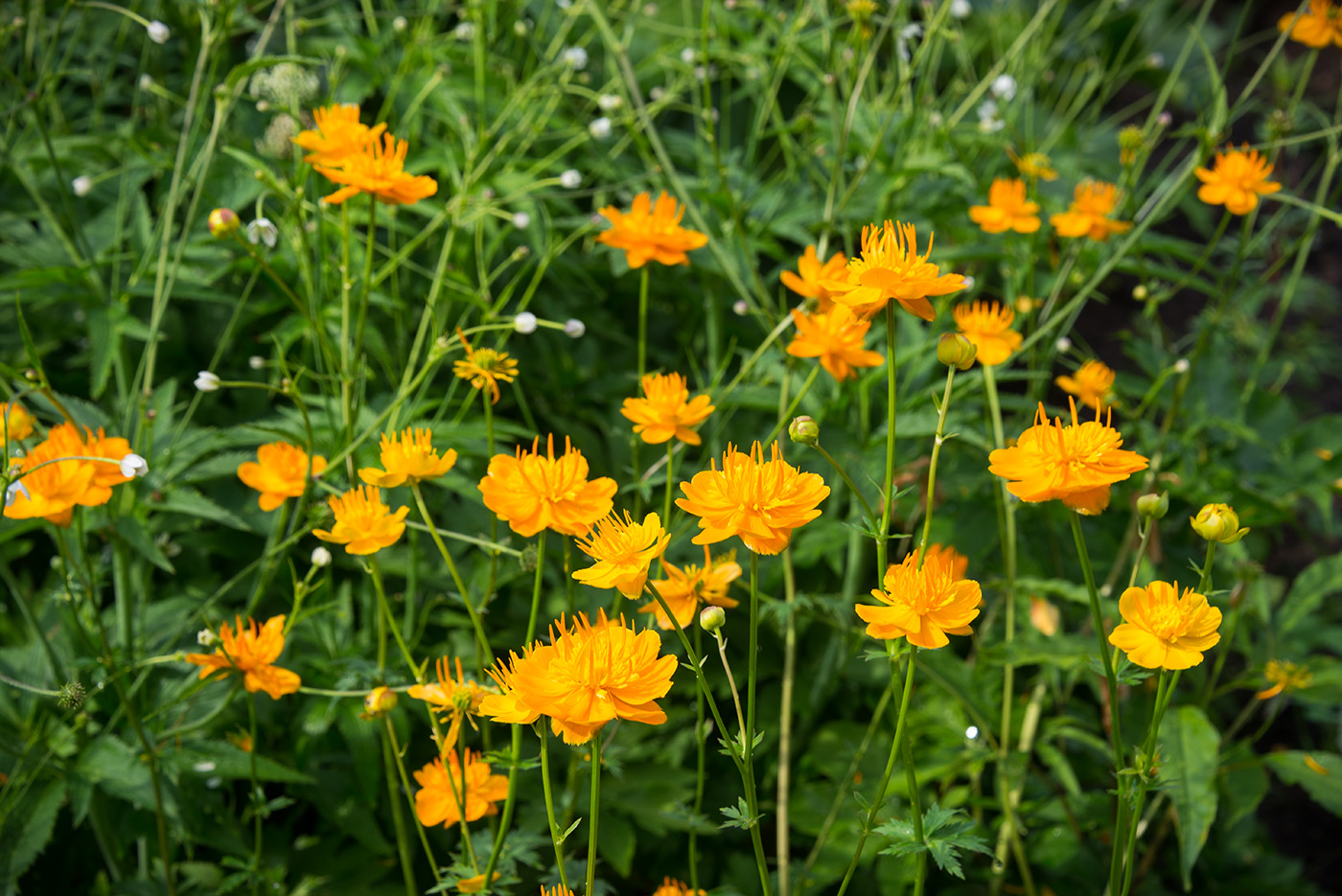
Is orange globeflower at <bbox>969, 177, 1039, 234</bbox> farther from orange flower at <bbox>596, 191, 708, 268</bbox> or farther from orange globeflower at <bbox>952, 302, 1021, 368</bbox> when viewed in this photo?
orange flower at <bbox>596, 191, 708, 268</bbox>

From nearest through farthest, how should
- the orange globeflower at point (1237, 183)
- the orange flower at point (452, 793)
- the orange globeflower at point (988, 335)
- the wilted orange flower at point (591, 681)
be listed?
the wilted orange flower at point (591, 681) < the orange flower at point (452, 793) < the orange globeflower at point (988, 335) < the orange globeflower at point (1237, 183)

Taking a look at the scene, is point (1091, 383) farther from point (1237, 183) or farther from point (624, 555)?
point (624, 555)

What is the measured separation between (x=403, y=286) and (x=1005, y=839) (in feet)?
4.17

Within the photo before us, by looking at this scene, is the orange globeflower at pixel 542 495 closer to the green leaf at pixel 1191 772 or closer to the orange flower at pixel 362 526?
the orange flower at pixel 362 526

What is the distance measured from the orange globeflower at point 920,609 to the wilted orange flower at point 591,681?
0.54ft

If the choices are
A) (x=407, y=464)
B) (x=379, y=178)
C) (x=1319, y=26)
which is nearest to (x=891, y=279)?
(x=407, y=464)

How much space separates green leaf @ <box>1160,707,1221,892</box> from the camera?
4.26ft

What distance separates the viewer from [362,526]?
3.05 ft

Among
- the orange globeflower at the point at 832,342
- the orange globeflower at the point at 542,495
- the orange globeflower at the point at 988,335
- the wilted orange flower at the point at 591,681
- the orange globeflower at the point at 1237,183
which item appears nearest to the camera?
the wilted orange flower at the point at 591,681

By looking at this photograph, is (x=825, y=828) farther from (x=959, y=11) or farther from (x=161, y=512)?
(x=959, y=11)

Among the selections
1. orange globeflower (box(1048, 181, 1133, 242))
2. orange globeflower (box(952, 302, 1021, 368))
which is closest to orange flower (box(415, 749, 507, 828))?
orange globeflower (box(952, 302, 1021, 368))

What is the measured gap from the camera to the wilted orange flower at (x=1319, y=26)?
1.59m

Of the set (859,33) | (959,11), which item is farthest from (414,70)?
(959,11)

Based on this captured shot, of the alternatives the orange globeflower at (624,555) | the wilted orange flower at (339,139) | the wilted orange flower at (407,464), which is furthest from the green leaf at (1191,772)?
the wilted orange flower at (339,139)
